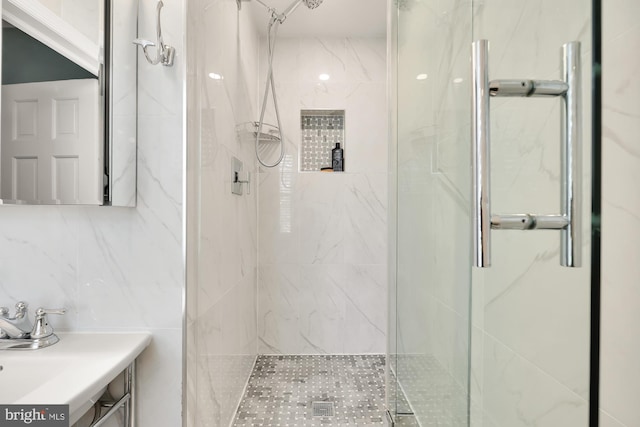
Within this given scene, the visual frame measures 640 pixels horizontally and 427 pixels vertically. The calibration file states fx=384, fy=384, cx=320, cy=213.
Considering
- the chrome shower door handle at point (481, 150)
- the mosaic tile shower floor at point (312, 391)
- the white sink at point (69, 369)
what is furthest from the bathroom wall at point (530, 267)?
the mosaic tile shower floor at point (312, 391)

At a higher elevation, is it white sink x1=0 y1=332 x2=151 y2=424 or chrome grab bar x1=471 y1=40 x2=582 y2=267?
chrome grab bar x1=471 y1=40 x2=582 y2=267

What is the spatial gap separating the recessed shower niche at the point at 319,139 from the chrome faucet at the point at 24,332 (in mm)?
2095

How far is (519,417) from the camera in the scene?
780 millimetres

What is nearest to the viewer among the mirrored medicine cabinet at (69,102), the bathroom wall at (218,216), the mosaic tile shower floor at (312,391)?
the mirrored medicine cabinet at (69,102)

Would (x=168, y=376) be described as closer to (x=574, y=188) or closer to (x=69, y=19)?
(x=69, y=19)

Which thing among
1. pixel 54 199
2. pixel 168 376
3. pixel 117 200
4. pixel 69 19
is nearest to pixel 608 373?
pixel 168 376

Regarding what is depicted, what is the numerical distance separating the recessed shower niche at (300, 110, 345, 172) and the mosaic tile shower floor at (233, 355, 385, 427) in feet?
4.78

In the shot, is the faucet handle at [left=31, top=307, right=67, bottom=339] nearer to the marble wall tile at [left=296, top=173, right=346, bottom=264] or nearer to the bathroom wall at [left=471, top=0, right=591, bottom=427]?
the bathroom wall at [left=471, top=0, right=591, bottom=427]

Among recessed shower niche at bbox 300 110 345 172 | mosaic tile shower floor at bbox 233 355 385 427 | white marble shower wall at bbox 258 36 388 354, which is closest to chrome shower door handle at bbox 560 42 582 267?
mosaic tile shower floor at bbox 233 355 385 427

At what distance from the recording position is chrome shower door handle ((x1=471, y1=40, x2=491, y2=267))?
0.50 metres

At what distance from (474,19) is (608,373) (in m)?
0.64

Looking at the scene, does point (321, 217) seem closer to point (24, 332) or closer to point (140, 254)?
point (140, 254)

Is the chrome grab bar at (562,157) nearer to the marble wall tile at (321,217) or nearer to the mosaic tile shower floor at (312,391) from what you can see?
the mosaic tile shower floor at (312,391)

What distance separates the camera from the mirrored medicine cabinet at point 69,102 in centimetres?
108
